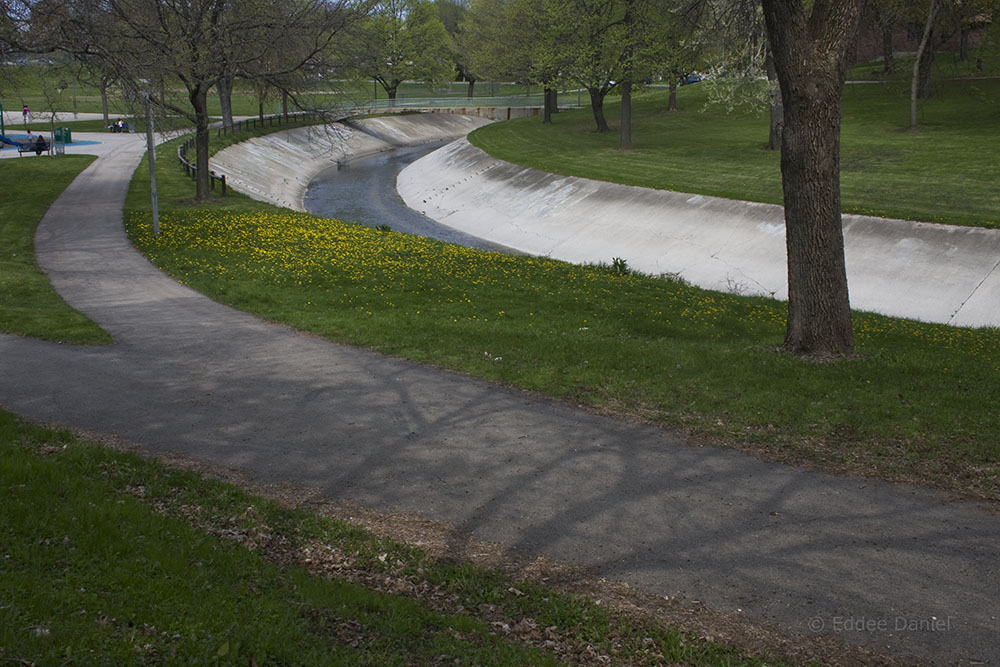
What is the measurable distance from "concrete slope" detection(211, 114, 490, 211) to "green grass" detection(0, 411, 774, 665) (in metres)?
22.6

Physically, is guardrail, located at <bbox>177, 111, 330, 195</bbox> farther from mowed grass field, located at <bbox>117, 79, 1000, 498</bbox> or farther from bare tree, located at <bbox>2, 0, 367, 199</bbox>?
mowed grass field, located at <bbox>117, 79, 1000, 498</bbox>

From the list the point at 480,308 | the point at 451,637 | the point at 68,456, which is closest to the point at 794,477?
the point at 451,637

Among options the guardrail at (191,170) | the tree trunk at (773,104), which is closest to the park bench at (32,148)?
the guardrail at (191,170)

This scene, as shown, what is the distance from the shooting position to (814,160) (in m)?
12.1

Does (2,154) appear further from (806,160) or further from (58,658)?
(58,658)

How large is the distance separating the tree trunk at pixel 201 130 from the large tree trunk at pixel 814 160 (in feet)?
71.0

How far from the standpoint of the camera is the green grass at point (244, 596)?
5.13 m

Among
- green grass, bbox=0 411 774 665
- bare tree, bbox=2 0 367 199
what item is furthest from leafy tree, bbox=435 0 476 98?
green grass, bbox=0 411 774 665

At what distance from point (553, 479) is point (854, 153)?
3453cm

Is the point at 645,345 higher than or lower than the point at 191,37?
lower

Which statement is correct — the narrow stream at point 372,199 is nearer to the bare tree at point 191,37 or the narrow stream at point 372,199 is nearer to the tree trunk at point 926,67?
the bare tree at point 191,37

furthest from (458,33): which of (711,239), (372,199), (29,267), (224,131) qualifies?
(29,267)

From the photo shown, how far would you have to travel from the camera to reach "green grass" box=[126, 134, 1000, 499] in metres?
9.86

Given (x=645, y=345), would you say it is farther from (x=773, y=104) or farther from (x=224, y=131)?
(x=224, y=131)
